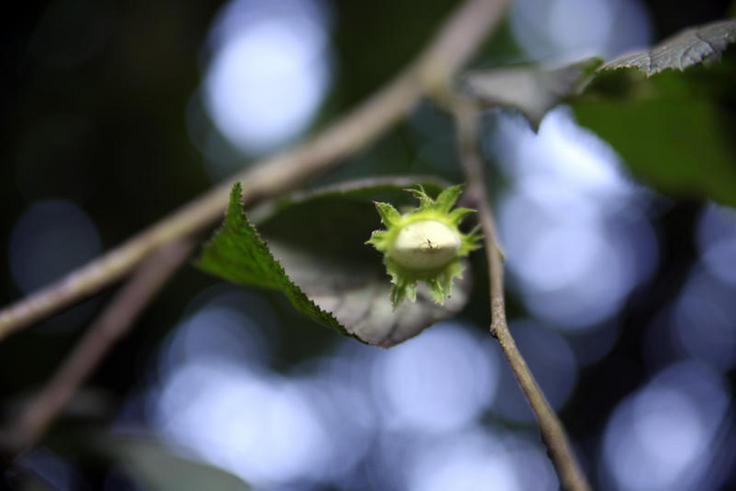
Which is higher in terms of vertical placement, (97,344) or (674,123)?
(674,123)

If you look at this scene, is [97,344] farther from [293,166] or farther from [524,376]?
[524,376]

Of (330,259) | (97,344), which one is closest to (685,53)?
(330,259)

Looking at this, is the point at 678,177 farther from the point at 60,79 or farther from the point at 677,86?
the point at 60,79

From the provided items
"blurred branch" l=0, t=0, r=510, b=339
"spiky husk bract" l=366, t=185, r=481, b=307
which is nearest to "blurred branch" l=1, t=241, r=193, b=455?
"blurred branch" l=0, t=0, r=510, b=339

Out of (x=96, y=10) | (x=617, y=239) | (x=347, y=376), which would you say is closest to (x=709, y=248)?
(x=617, y=239)

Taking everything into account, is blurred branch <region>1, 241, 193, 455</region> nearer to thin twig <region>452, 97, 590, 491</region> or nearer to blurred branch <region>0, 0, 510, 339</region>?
blurred branch <region>0, 0, 510, 339</region>

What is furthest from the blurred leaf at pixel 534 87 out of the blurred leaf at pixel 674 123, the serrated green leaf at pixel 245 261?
the serrated green leaf at pixel 245 261
